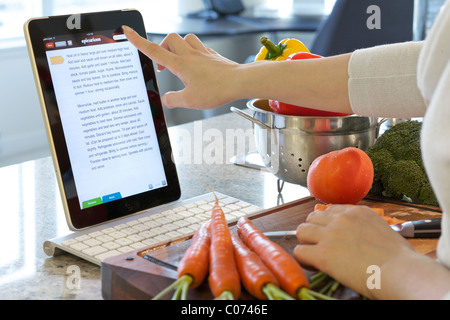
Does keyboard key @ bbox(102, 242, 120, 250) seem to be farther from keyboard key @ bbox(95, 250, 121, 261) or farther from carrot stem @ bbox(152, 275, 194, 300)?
carrot stem @ bbox(152, 275, 194, 300)

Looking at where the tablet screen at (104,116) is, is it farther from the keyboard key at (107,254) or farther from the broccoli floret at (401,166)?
the broccoli floret at (401,166)

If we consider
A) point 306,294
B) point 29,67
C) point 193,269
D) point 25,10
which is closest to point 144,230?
point 193,269

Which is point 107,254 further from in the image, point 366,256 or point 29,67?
point 29,67

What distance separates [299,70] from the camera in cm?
94

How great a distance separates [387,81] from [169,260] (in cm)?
43

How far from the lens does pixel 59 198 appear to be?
120 centimetres

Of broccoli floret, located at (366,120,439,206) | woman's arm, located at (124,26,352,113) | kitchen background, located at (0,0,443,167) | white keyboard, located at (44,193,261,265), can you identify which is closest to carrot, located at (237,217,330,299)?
white keyboard, located at (44,193,261,265)

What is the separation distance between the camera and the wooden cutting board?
742 millimetres

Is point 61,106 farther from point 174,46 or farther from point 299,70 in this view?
point 299,70

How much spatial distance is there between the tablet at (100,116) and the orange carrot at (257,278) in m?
0.35

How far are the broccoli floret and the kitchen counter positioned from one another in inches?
7.2

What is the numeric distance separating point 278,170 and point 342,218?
37cm

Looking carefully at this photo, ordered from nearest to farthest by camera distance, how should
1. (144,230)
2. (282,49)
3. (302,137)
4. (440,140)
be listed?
1. (440,140)
2. (144,230)
3. (302,137)
4. (282,49)
